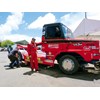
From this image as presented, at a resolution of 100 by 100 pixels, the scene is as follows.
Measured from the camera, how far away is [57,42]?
8.38 meters

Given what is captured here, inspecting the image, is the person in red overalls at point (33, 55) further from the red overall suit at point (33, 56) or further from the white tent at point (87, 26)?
the white tent at point (87, 26)

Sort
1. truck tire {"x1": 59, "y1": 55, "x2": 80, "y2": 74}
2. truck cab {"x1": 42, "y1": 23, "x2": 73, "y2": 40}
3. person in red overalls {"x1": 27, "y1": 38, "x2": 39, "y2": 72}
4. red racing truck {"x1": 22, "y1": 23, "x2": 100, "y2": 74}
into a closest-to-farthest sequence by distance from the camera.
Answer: red racing truck {"x1": 22, "y1": 23, "x2": 100, "y2": 74}, truck tire {"x1": 59, "y1": 55, "x2": 80, "y2": 74}, truck cab {"x1": 42, "y1": 23, "x2": 73, "y2": 40}, person in red overalls {"x1": 27, "y1": 38, "x2": 39, "y2": 72}

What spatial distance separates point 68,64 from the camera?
A: 7895 millimetres

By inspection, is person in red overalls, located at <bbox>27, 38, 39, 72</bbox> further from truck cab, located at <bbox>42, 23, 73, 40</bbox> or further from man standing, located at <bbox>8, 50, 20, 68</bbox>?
man standing, located at <bbox>8, 50, 20, 68</bbox>

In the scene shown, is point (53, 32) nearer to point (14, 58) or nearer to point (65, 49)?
point (65, 49)

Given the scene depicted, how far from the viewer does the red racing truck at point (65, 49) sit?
24.3ft

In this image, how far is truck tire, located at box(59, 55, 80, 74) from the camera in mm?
7695

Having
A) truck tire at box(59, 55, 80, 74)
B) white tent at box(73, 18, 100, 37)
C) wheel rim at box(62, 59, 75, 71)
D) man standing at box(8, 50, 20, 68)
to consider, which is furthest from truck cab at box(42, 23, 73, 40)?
white tent at box(73, 18, 100, 37)

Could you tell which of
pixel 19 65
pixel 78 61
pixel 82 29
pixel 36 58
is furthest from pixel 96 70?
pixel 82 29

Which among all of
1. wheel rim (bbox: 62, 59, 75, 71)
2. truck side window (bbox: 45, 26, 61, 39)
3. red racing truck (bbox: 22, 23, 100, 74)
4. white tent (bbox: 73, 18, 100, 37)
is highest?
white tent (bbox: 73, 18, 100, 37)

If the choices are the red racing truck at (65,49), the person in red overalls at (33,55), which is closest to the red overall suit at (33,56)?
the person in red overalls at (33,55)

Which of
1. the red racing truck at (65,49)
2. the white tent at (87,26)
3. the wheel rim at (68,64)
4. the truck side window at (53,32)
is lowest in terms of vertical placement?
the wheel rim at (68,64)

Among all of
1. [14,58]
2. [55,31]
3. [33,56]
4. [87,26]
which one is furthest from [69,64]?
[87,26]

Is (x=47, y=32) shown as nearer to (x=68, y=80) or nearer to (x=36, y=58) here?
(x=36, y=58)
